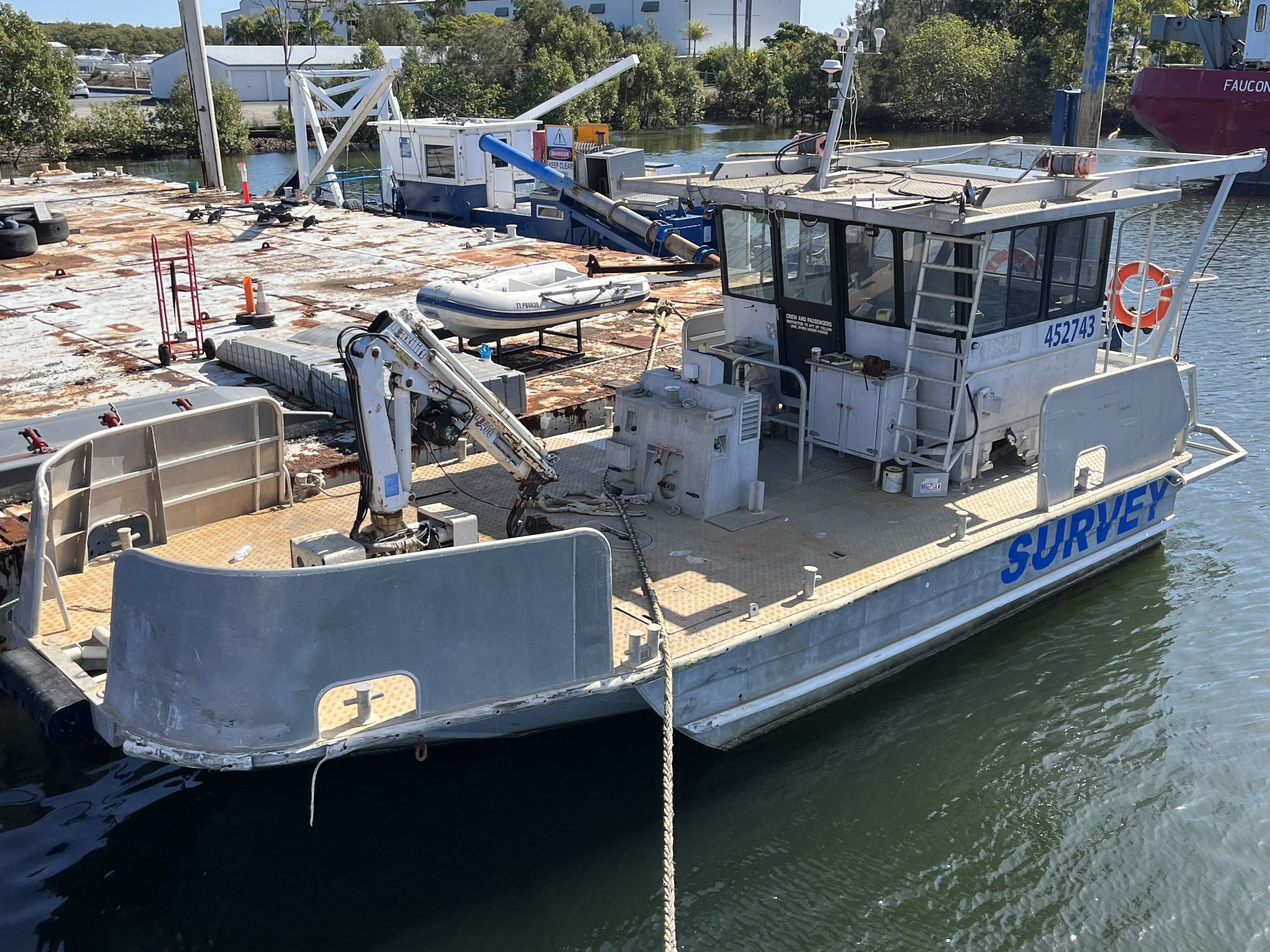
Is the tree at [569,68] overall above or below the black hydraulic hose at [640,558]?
above

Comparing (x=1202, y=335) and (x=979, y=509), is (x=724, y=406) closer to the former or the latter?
(x=979, y=509)

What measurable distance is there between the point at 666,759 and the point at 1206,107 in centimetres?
4182

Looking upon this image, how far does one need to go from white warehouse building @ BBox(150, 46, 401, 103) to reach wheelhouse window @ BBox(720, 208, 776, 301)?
61805 millimetres

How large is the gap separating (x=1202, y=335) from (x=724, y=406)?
47.9ft

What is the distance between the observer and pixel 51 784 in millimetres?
8242

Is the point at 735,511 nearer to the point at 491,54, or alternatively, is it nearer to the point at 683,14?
the point at 491,54

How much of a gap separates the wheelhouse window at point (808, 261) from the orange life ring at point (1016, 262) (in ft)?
4.22

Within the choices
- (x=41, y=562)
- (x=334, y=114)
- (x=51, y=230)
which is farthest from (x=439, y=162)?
(x=41, y=562)

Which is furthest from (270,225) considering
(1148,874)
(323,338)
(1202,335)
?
(1148,874)

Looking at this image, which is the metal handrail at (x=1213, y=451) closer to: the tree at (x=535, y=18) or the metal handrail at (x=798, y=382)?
the metal handrail at (x=798, y=382)

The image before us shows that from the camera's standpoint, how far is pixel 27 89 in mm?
43719

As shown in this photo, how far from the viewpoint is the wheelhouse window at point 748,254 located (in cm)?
988

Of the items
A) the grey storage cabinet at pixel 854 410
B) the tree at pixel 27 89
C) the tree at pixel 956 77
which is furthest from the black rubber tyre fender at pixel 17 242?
the tree at pixel 956 77

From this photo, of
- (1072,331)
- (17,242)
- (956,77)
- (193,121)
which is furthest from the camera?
(956,77)
